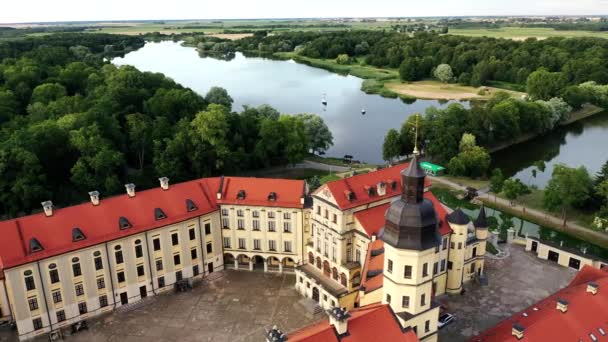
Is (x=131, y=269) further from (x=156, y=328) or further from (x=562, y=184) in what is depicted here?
(x=562, y=184)

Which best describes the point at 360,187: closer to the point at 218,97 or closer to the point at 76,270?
the point at 76,270

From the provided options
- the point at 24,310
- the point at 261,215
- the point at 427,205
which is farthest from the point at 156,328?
the point at 427,205

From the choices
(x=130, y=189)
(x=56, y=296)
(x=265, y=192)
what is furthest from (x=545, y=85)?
(x=56, y=296)

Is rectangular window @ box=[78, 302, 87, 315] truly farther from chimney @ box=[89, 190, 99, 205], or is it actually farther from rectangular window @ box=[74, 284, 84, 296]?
chimney @ box=[89, 190, 99, 205]

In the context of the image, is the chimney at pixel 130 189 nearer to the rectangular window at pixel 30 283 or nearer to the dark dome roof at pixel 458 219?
the rectangular window at pixel 30 283

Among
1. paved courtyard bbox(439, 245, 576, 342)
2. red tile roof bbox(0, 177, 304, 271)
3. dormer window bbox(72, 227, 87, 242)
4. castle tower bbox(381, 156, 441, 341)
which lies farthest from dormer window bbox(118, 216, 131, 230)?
paved courtyard bbox(439, 245, 576, 342)
